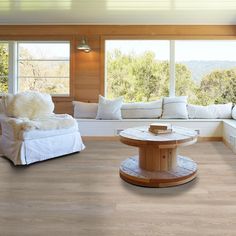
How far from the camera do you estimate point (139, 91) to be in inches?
211

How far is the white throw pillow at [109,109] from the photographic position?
15.9ft

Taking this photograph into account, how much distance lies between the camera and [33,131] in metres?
3.31

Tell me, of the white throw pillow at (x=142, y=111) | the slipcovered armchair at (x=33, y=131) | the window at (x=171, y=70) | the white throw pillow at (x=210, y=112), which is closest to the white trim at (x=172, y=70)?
the window at (x=171, y=70)

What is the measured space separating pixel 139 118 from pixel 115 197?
2.71 m

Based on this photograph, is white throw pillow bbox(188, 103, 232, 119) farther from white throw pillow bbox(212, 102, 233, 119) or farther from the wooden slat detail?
the wooden slat detail

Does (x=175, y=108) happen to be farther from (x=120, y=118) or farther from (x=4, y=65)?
(x=4, y=65)

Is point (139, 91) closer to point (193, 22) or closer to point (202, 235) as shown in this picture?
point (193, 22)

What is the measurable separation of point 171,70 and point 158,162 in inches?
112

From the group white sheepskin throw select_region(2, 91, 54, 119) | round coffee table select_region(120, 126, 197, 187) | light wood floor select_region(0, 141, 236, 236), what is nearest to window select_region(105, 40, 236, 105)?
white sheepskin throw select_region(2, 91, 54, 119)

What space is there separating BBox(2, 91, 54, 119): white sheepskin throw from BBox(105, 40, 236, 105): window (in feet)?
5.49

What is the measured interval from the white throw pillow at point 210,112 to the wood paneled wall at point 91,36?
1.33 m

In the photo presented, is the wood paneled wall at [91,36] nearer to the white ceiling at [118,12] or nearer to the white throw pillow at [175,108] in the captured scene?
the white ceiling at [118,12]

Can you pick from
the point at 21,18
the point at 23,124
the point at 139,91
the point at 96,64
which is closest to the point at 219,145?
the point at 139,91

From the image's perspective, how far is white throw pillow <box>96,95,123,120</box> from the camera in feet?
15.9
